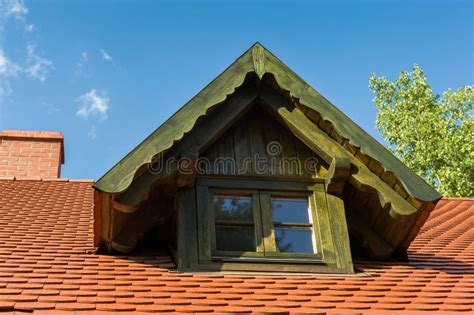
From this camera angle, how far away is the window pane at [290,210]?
6.40 metres

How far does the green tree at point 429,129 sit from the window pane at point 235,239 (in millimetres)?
15631

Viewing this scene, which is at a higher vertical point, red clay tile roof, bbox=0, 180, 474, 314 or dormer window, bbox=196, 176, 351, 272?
dormer window, bbox=196, 176, 351, 272

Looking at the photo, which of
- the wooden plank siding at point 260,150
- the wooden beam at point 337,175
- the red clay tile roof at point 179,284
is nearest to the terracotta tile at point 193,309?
the red clay tile roof at point 179,284

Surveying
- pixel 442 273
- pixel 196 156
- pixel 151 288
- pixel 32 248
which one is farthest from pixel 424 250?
pixel 32 248

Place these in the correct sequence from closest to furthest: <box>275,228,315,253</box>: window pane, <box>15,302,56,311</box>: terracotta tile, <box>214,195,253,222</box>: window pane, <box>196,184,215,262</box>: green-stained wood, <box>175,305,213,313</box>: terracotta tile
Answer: <box>15,302,56,311</box>: terracotta tile
<box>175,305,213,313</box>: terracotta tile
<box>196,184,215,262</box>: green-stained wood
<box>275,228,315,253</box>: window pane
<box>214,195,253,222</box>: window pane

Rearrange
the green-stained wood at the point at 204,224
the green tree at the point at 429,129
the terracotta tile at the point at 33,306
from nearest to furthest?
the terracotta tile at the point at 33,306 < the green-stained wood at the point at 204,224 < the green tree at the point at 429,129

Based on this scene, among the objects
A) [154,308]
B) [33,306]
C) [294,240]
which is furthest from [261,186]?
[33,306]

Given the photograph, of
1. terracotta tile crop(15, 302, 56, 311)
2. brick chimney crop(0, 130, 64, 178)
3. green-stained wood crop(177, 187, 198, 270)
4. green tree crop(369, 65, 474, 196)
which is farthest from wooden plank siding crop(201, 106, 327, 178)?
green tree crop(369, 65, 474, 196)

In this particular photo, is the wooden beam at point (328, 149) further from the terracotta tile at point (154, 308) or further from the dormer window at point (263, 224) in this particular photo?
the terracotta tile at point (154, 308)

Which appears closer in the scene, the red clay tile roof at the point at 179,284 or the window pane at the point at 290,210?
the red clay tile roof at the point at 179,284

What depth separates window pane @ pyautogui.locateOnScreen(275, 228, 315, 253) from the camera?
20.4 feet

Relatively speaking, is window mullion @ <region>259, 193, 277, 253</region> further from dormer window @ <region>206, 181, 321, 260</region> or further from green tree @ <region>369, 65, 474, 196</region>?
green tree @ <region>369, 65, 474, 196</region>

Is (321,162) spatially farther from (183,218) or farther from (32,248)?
(32,248)
